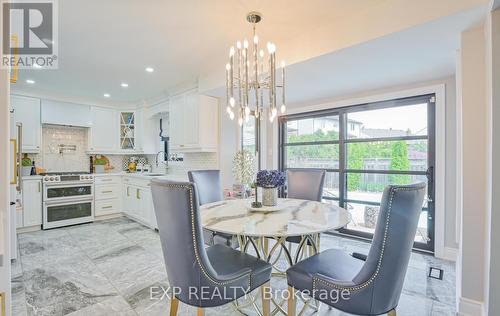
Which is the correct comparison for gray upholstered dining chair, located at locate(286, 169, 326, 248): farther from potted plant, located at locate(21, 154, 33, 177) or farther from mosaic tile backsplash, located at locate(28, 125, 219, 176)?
potted plant, located at locate(21, 154, 33, 177)

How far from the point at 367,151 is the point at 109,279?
349 cm

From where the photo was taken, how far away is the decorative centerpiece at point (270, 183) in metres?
1.92

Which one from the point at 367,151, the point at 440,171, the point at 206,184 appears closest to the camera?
the point at 206,184

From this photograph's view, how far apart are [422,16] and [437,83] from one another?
142cm

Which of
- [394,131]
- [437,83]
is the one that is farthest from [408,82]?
[394,131]

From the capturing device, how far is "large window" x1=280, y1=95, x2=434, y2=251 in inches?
117

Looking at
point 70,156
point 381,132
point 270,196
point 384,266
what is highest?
point 381,132

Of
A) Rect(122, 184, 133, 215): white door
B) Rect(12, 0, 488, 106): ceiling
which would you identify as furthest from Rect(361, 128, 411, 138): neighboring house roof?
Rect(122, 184, 133, 215): white door

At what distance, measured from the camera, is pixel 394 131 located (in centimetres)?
323

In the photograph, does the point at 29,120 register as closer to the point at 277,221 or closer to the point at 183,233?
the point at 183,233

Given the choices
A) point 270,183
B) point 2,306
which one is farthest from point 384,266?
point 2,306

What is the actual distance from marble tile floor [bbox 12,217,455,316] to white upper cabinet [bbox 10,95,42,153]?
1466mm

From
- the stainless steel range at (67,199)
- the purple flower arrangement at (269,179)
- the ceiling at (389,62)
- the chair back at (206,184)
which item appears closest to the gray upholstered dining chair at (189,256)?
the purple flower arrangement at (269,179)

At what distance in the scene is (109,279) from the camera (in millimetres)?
2326
